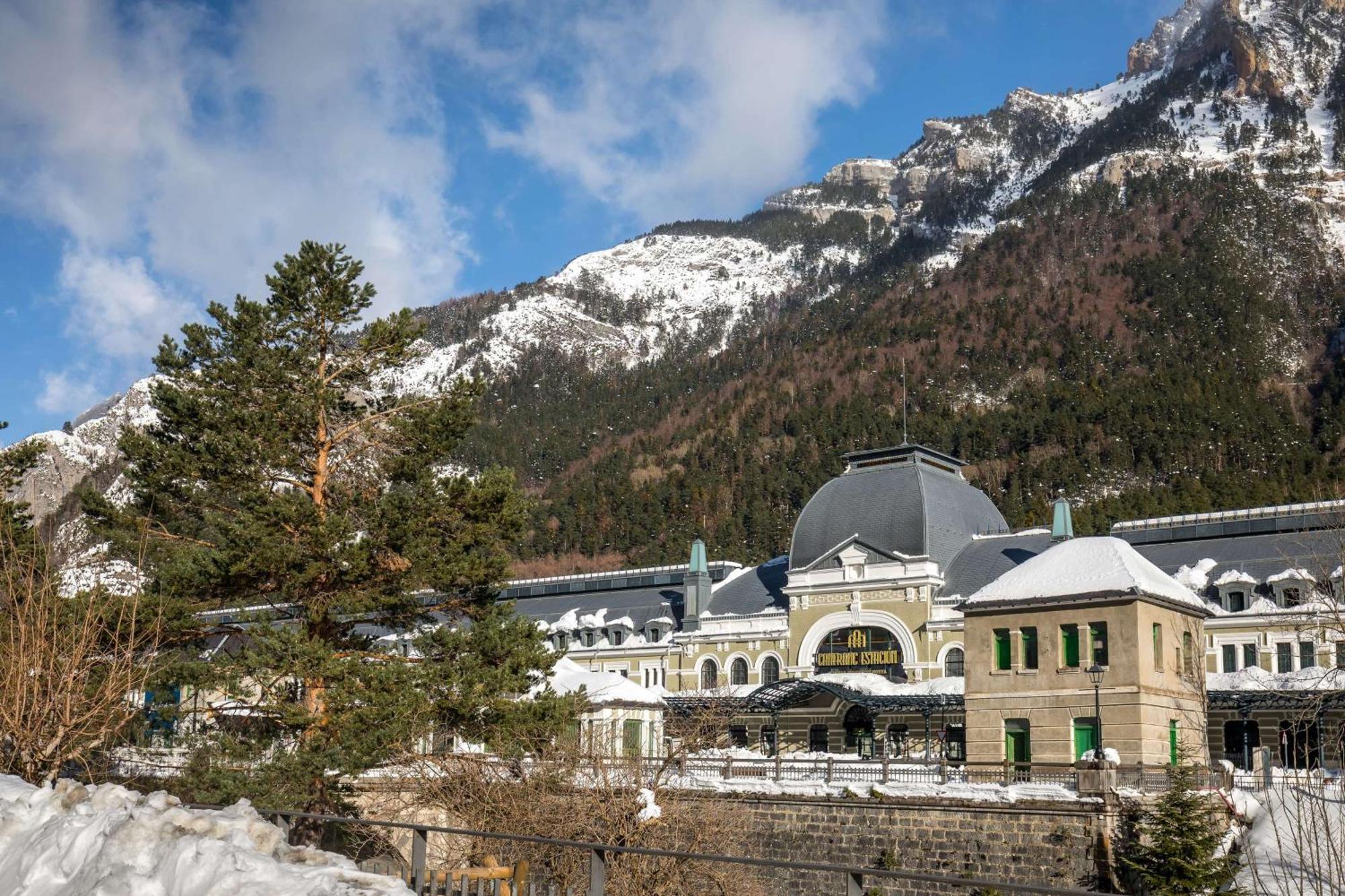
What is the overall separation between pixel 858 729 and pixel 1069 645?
15240 millimetres

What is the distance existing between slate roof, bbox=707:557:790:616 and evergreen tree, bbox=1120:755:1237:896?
104 feet

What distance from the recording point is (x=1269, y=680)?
4656 cm


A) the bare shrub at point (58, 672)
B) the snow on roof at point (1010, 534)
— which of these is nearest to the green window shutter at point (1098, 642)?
the snow on roof at point (1010, 534)

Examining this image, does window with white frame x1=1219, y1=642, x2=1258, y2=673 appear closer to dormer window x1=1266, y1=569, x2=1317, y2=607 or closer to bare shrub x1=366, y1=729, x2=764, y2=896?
dormer window x1=1266, y1=569, x2=1317, y2=607

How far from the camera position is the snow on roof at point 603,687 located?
152 feet

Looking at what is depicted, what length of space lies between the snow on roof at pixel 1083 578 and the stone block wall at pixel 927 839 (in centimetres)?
889

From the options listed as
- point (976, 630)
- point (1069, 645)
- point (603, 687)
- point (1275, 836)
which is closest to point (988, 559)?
point (976, 630)

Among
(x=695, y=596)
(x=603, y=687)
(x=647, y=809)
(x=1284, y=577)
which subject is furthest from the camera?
(x=695, y=596)

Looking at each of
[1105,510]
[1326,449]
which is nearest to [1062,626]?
[1105,510]

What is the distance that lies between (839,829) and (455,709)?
12.0m

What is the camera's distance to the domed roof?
58.6 metres

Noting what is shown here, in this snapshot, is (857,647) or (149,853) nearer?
(149,853)

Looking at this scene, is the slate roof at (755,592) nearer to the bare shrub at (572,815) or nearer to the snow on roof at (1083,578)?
the snow on roof at (1083,578)

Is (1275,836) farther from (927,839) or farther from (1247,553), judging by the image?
(1247,553)
